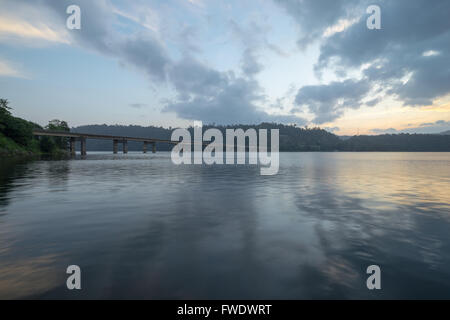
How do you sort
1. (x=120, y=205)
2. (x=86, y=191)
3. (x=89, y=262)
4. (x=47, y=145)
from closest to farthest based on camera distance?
(x=89, y=262), (x=120, y=205), (x=86, y=191), (x=47, y=145)

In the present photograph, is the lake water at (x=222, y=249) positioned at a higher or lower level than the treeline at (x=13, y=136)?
lower

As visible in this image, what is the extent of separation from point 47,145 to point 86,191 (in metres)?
136

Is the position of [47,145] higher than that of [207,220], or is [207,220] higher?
[47,145]

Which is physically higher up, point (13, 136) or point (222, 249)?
point (13, 136)

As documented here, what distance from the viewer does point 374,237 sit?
1066cm

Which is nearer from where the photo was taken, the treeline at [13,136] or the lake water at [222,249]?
the lake water at [222,249]

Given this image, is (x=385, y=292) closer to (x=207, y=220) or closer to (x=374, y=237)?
(x=374, y=237)

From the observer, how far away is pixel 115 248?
902cm

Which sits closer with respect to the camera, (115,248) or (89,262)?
(89,262)

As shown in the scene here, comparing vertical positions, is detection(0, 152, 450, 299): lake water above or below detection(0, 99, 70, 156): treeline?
below

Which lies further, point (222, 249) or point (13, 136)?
point (13, 136)

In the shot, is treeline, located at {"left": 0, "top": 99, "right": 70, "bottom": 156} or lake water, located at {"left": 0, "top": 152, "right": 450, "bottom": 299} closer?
lake water, located at {"left": 0, "top": 152, "right": 450, "bottom": 299}
